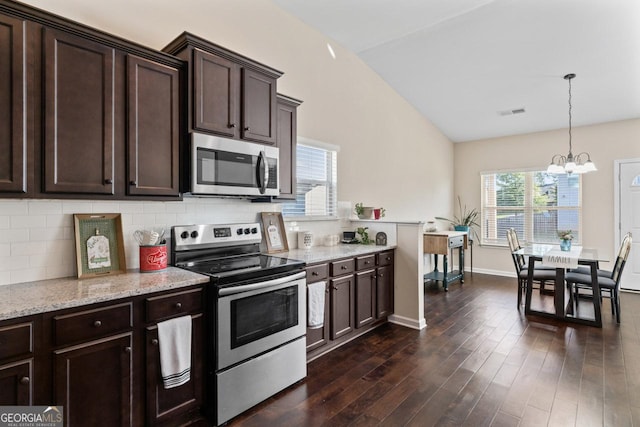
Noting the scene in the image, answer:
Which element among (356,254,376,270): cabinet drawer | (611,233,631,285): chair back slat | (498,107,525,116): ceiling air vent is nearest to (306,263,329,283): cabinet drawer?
(356,254,376,270): cabinet drawer

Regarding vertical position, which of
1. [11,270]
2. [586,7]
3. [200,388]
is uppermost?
[586,7]

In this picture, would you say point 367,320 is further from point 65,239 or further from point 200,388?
point 65,239

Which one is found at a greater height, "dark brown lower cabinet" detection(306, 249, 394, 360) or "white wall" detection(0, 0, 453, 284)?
"white wall" detection(0, 0, 453, 284)

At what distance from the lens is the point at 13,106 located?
5.40 ft

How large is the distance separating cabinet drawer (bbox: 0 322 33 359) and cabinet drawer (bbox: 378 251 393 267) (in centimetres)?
291

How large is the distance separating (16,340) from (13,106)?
114 cm

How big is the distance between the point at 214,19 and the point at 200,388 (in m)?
2.94

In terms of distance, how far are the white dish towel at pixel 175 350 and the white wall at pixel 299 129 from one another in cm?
70

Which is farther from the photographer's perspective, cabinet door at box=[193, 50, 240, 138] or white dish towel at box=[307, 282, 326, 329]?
white dish towel at box=[307, 282, 326, 329]

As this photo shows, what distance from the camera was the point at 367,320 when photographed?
349 cm

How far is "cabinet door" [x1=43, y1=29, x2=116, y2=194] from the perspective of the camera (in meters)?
1.77

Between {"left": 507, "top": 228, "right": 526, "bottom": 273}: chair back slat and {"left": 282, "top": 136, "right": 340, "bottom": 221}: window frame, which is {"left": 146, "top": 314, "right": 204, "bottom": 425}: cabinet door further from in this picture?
{"left": 507, "top": 228, "right": 526, "bottom": 273}: chair back slat

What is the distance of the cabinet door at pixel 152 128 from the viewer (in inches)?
81.6

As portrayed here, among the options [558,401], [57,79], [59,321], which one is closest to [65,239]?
[59,321]
